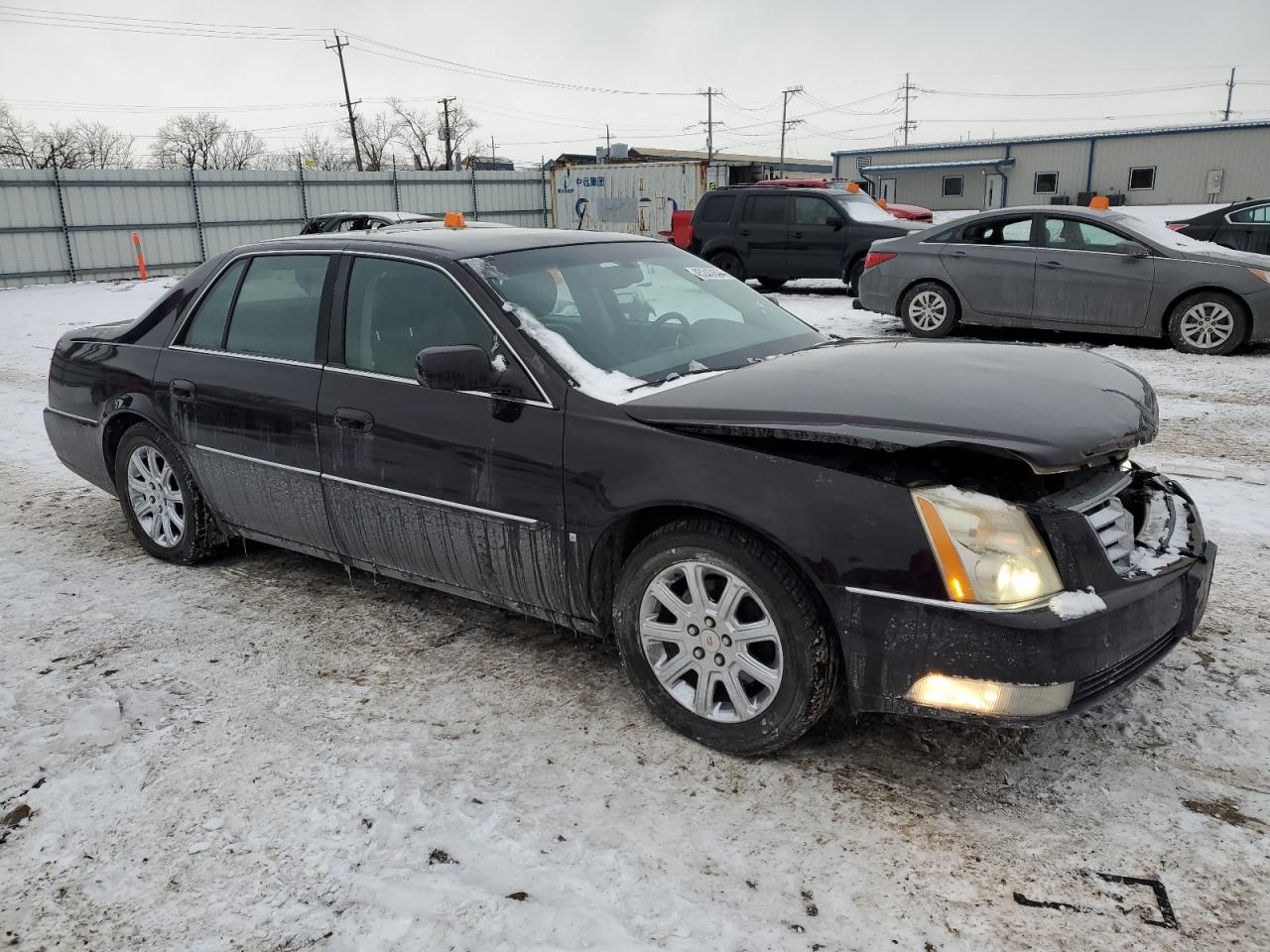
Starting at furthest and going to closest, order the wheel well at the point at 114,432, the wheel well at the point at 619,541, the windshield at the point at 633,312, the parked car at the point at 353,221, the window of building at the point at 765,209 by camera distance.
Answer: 1. the parked car at the point at 353,221
2. the window of building at the point at 765,209
3. the wheel well at the point at 114,432
4. the windshield at the point at 633,312
5. the wheel well at the point at 619,541

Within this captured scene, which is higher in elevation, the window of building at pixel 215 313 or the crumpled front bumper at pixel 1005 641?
the window of building at pixel 215 313

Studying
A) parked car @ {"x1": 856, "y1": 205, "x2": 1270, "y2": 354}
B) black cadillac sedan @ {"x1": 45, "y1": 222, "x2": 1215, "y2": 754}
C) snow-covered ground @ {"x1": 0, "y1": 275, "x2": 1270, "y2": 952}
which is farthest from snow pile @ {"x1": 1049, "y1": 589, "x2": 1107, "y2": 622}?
parked car @ {"x1": 856, "y1": 205, "x2": 1270, "y2": 354}

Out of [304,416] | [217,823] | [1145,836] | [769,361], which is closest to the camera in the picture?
[1145,836]

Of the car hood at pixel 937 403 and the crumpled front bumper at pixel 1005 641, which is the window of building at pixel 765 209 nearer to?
the car hood at pixel 937 403

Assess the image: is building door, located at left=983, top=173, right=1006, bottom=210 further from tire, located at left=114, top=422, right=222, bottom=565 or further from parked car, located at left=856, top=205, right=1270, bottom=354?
tire, located at left=114, top=422, right=222, bottom=565

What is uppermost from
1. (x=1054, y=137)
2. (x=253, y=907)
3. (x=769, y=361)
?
(x=1054, y=137)

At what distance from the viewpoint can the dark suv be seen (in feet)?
50.1

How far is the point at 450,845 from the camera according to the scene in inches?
103

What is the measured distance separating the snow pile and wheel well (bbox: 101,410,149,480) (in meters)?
4.09

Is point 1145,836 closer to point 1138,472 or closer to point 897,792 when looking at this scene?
point 897,792

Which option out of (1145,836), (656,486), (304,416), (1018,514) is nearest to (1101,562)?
(1018,514)

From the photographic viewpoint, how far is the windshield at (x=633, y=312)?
11.3 feet

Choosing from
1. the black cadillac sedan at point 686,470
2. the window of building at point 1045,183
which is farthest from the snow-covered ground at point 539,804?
the window of building at point 1045,183

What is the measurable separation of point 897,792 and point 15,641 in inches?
134
